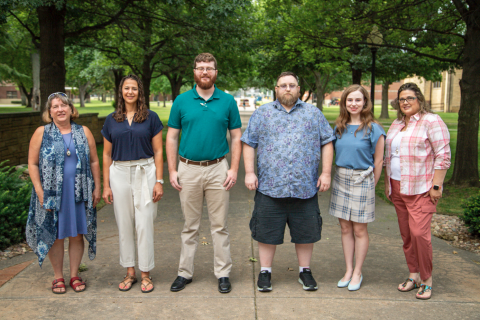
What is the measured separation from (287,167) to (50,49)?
6915mm

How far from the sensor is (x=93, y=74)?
88.4ft

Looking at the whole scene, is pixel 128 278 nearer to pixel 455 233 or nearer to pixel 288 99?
pixel 288 99

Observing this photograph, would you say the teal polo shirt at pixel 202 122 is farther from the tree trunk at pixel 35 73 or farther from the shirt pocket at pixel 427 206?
the tree trunk at pixel 35 73

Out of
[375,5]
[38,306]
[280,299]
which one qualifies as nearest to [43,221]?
[38,306]

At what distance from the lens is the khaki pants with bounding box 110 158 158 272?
12.3 feet

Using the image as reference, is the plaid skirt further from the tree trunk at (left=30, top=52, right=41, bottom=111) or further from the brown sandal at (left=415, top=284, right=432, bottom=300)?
the tree trunk at (left=30, top=52, right=41, bottom=111)

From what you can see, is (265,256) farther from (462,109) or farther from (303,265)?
(462,109)

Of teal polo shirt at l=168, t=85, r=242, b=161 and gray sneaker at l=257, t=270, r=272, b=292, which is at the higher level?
teal polo shirt at l=168, t=85, r=242, b=161

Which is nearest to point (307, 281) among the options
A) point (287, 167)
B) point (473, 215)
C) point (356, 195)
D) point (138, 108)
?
point (356, 195)

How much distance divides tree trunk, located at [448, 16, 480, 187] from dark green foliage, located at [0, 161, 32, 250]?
293 inches

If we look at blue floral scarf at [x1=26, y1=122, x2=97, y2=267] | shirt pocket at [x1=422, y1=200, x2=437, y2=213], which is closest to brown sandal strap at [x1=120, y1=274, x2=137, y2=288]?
blue floral scarf at [x1=26, y1=122, x2=97, y2=267]

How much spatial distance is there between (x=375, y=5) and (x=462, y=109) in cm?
293

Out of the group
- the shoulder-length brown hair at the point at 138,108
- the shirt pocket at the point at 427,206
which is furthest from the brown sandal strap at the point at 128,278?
the shirt pocket at the point at 427,206

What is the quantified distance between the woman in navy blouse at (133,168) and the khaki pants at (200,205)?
27cm
